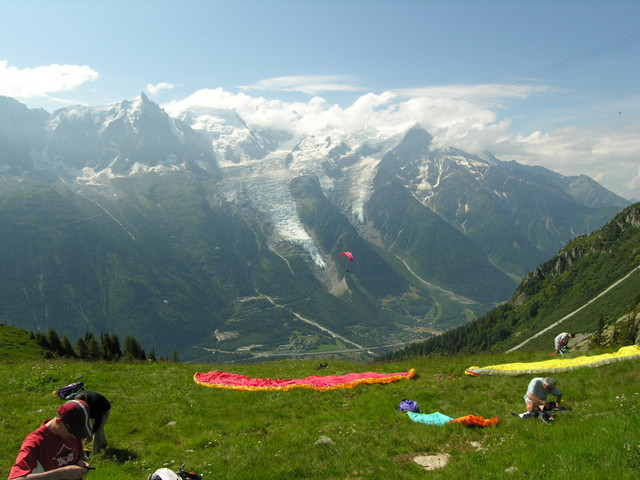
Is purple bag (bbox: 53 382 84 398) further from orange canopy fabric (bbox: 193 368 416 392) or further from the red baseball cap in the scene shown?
the red baseball cap

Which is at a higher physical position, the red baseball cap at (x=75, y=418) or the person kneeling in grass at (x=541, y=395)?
the red baseball cap at (x=75, y=418)

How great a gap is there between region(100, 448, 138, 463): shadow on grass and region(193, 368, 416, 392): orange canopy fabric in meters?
11.8

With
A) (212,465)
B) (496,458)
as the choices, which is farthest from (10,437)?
(496,458)

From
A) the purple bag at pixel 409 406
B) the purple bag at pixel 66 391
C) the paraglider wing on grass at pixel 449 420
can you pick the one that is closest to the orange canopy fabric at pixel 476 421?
the paraglider wing on grass at pixel 449 420

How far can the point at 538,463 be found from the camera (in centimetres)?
1208

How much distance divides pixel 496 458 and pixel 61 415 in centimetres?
1287

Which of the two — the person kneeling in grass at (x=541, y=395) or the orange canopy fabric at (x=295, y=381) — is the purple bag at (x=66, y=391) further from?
the person kneeling in grass at (x=541, y=395)

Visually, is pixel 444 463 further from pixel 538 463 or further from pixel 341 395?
pixel 341 395

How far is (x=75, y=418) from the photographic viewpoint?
9820 mm

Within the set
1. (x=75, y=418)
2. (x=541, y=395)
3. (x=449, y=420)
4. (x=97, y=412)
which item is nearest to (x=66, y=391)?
(x=97, y=412)

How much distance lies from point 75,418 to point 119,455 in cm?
849

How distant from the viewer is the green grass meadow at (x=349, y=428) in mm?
12906

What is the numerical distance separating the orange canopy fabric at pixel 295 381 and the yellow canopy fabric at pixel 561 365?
5099mm

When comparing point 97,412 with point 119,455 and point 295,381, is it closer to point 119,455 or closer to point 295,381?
point 119,455
